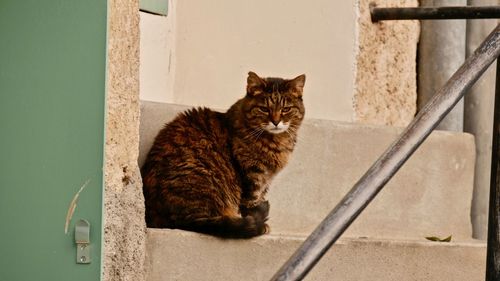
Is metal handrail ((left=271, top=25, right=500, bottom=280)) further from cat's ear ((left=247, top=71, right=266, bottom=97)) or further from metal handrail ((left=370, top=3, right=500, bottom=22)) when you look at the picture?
metal handrail ((left=370, top=3, right=500, bottom=22))

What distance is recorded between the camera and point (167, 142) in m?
4.35

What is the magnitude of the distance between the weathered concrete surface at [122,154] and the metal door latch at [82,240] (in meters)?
0.11

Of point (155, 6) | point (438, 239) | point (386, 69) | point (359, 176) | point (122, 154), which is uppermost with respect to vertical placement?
point (155, 6)

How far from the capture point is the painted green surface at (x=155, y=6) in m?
4.96

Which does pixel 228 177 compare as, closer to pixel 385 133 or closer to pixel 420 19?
pixel 385 133

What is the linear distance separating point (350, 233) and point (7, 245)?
77.9 inches

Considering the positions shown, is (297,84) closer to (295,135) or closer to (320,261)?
(295,135)

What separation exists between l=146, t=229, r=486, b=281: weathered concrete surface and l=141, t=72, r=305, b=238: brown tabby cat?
0.29 feet

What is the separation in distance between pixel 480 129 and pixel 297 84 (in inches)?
58.2

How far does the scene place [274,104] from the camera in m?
4.89

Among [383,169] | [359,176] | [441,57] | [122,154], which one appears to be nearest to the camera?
[383,169]

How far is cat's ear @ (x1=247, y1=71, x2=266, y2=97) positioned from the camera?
488cm

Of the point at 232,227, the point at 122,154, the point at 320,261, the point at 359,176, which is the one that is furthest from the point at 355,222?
the point at 122,154

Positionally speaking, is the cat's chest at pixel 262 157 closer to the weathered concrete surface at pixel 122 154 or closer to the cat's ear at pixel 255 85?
the cat's ear at pixel 255 85
